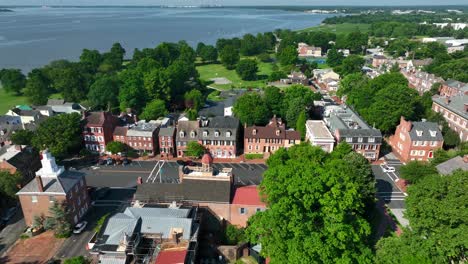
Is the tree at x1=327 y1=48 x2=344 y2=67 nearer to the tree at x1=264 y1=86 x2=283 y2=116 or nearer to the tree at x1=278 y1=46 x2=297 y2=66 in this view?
the tree at x1=278 y1=46 x2=297 y2=66

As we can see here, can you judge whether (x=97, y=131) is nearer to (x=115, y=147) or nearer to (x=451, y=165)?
(x=115, y=147)

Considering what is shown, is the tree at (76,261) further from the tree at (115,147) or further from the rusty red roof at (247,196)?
the tree at (115,147)

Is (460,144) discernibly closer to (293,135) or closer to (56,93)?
(293,135)

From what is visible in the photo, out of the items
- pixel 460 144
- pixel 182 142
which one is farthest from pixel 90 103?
pixel 460 144

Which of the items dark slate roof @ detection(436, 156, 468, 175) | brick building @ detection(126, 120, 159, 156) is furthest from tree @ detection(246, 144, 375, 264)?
brick building @ detection(126, 120, 159, 156)

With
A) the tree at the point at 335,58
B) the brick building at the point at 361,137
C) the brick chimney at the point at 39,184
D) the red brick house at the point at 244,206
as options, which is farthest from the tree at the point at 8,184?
the tree at the point at 335,58

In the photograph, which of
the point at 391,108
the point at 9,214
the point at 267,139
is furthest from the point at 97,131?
the point at 391,108
